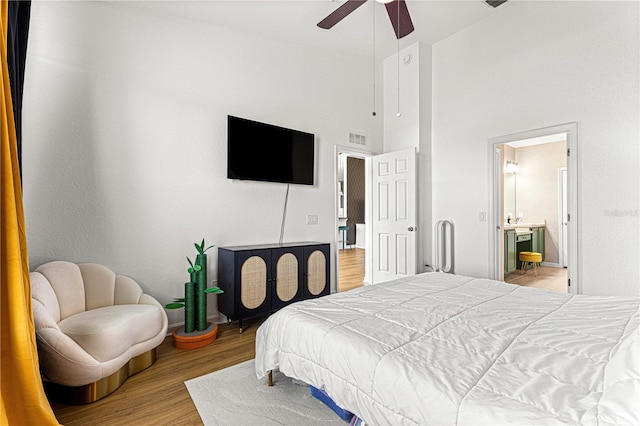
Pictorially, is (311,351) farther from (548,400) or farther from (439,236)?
(439,236)

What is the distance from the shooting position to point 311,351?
4.75 feet

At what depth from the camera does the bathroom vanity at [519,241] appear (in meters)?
4.86

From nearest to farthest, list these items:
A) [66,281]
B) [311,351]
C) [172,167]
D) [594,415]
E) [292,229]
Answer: [594,415]
[311,351]
[66,281]
[172,167]
[292,229]

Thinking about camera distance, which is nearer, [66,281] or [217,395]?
[217,395]

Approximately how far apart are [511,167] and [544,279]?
2670 millimetres

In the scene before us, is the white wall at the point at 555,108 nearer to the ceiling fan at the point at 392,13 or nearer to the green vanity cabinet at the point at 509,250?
the green vanity cabinet at the point at 509,250

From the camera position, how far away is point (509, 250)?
4.92m

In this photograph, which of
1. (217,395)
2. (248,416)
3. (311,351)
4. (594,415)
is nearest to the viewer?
(594,415)

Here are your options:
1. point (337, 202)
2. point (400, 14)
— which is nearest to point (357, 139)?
point (337, 202)

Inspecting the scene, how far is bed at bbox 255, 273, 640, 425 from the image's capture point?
2.90ft

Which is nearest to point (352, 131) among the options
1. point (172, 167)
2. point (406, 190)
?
point (406, 190)

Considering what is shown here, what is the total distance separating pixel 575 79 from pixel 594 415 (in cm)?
345

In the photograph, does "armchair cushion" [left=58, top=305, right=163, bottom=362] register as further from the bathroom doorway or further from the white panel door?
the bathroom doorway

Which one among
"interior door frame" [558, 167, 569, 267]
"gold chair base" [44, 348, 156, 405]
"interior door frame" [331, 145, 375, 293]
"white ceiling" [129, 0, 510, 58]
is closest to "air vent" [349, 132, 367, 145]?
"interior door frame" [331, 145, 375, 293]
